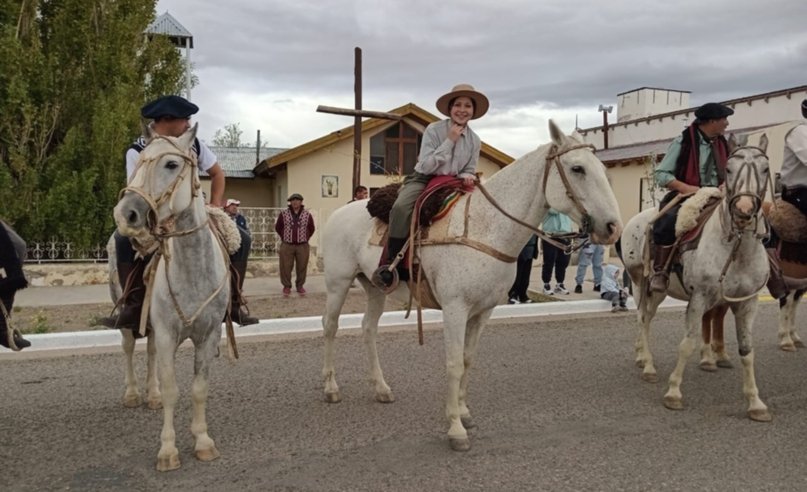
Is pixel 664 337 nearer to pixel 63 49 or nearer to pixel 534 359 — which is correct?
pixel 534 359

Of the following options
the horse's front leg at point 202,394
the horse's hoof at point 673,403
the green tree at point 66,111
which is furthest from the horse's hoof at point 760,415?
the green tree at point 66,111

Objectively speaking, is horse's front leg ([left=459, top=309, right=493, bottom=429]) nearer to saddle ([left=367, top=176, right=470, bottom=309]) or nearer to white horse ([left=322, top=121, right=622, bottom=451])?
white horse ([left=322, top=121, right=622, bottom=451])

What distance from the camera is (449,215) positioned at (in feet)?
14.7

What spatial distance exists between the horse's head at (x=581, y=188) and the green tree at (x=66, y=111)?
1084cm

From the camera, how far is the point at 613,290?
33.1 feet

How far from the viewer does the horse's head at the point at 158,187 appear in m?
3.27

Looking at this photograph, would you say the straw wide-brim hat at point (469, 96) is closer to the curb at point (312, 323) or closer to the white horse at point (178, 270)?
the white horse at point (178, 270)

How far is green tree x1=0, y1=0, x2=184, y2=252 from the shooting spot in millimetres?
11484

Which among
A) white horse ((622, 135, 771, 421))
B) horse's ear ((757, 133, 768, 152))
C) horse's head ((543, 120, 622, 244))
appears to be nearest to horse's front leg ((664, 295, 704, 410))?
white horse ((622, 135, 771, 421))

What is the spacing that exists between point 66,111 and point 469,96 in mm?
11299

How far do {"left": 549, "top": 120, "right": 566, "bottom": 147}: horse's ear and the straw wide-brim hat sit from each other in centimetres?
76

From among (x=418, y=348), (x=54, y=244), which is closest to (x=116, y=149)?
(x=54, y=244)

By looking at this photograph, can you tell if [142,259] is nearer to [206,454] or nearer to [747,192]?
[206,454]

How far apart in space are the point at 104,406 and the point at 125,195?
2690 millimetres
